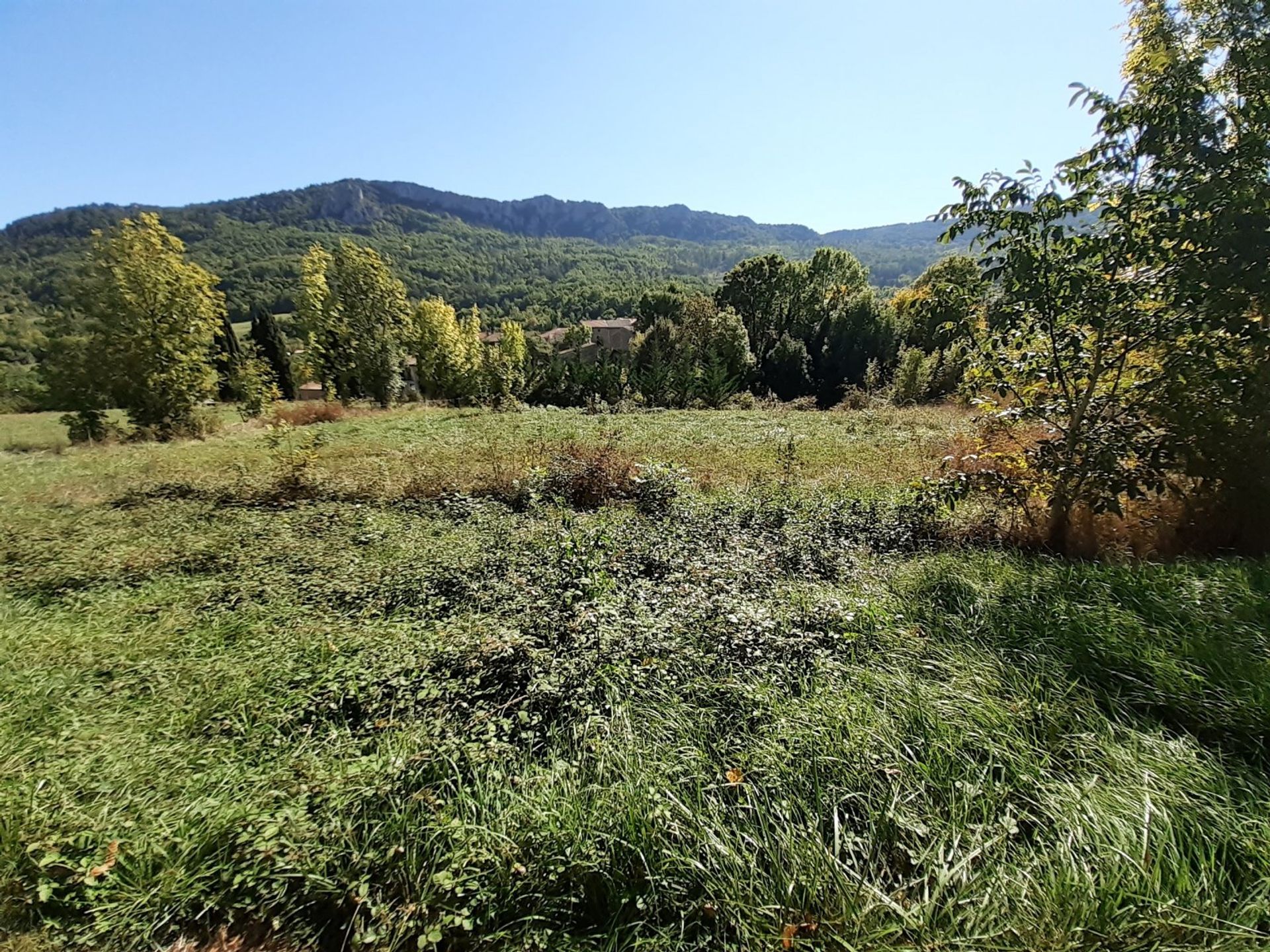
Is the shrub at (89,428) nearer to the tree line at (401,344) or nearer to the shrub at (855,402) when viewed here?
the tree line at (401,344)

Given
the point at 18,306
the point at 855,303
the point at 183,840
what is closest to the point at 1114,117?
the point at 183,840

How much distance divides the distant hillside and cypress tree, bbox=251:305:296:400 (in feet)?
139

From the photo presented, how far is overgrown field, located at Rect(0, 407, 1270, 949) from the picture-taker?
1.89 m

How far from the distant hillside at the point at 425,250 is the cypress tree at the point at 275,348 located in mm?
42511

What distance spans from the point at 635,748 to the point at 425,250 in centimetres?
14849

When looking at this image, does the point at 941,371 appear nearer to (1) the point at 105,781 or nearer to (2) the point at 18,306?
(1) the point at 105,781

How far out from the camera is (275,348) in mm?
34031

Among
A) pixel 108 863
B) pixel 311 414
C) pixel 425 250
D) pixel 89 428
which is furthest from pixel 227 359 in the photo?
pixel 425 250

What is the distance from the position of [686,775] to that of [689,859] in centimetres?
45

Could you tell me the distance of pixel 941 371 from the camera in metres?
25.2

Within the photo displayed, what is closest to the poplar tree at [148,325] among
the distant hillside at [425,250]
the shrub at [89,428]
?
the shrub at [89,428]

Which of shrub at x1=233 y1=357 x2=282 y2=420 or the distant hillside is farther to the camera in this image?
the distant hillside

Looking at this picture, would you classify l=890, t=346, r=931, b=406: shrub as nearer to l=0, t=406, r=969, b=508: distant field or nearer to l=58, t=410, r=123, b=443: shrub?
l=0, t=406, r=969, b=508: distant field

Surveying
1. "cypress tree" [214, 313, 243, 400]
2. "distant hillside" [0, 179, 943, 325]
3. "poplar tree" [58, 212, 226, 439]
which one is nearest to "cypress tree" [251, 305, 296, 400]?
"cypress tree" [214, 313, 243, 400]
